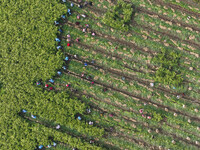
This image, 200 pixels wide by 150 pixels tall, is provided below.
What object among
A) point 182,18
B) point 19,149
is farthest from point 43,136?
point 182,18

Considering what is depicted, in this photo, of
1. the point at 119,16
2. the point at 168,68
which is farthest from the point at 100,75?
the point at 168,68

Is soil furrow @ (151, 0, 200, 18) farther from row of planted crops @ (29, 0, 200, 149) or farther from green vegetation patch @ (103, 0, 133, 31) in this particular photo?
green vegetation patch @ (103, 0, 133, 31)

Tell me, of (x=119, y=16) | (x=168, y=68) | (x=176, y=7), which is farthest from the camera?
(x=176, y=7)

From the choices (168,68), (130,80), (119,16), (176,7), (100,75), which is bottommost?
(100,75)

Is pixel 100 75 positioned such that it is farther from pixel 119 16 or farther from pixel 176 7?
pixel 176 7

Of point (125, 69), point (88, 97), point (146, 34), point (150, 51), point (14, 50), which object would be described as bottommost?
point (88, 97)

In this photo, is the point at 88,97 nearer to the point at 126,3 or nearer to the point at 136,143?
the point at 136,143
